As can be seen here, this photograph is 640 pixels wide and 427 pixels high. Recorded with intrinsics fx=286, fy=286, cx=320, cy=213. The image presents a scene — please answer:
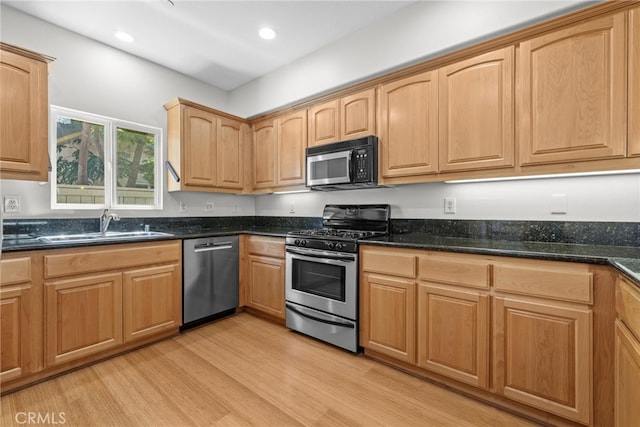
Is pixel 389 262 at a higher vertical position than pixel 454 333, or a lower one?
higher

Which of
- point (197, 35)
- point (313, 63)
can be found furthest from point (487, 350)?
point (197, 35)

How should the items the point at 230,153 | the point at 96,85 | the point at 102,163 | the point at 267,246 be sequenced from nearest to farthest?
the point at 96,85
the point at 102,163
the point at 267,246
the point at 230,153

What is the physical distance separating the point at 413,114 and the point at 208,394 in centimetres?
254

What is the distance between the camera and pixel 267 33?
274cm

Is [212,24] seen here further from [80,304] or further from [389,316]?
[389,316]

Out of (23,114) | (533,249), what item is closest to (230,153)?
(23,114)

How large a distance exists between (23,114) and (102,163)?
0.95 m

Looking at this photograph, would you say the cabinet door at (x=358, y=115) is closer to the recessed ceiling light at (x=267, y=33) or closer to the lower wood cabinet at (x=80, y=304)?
the recessed ceiling light at (x=267, y=33)

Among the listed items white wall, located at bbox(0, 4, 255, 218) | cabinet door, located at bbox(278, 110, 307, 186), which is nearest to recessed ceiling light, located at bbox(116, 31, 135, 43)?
white wall, located at bbox(0, 4, 255, 218)

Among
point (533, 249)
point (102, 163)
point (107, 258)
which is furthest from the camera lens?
point (102, 163)

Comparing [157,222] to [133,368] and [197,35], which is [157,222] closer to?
[133,368]

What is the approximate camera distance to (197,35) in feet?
9.03

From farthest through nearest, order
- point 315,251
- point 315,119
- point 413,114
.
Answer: point 315,119
point 315,251
point 413,114

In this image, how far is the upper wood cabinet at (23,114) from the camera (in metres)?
1.92
